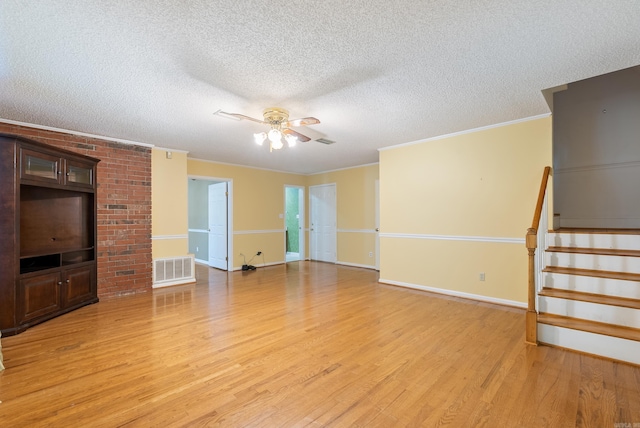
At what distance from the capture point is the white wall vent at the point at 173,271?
4785 millimetres

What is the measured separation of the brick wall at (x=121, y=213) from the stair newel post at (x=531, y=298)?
5228mm

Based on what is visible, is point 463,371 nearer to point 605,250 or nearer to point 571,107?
point 605,250

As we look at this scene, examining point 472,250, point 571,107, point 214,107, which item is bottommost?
point 472,250

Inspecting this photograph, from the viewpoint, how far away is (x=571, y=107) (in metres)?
4.01

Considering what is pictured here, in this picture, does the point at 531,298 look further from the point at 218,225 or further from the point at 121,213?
the point at 218,225

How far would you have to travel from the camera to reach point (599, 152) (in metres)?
3.85

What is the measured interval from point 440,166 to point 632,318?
8.71 feet

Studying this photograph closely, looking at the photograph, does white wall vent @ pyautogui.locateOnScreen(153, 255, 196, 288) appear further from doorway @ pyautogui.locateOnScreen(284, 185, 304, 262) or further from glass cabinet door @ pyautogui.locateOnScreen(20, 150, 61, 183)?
doorway @ pyautogui.locateOnScreen(284, 185, 304, 262)

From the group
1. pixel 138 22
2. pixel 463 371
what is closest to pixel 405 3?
pixel 138 22

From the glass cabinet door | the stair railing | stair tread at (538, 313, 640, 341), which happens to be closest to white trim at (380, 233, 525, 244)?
the stair railing

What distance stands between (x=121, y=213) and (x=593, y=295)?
605 cm

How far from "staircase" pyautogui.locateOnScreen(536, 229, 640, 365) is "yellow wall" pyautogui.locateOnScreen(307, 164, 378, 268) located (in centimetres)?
366

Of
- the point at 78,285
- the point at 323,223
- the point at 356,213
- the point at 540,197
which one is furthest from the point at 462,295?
the point at 78,285

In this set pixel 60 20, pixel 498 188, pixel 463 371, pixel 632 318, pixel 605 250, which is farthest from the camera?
pixel 498 188
